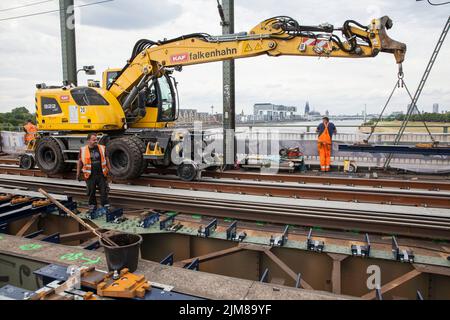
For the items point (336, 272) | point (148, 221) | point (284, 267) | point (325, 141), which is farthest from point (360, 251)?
point (325, 141)

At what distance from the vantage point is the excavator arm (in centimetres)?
686

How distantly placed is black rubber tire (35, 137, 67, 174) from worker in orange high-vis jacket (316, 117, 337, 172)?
26.7ft

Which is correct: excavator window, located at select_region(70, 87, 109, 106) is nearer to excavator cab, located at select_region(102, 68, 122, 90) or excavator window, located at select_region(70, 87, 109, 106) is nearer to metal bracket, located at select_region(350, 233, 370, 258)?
excavator cab, located at select_region(102, 68, 122, 90)

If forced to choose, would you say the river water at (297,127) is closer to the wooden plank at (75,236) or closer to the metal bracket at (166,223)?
the metal bracket at (166,223)

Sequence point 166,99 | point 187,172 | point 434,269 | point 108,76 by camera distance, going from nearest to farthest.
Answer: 1. point 434,269
2. point 187,172
3. point 108,76
4. point 166,99

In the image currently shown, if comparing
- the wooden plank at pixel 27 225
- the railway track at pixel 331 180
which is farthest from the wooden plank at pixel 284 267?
the railway track at pixel 331 180

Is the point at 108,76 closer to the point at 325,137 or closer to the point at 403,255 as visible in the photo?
the point at 325,137

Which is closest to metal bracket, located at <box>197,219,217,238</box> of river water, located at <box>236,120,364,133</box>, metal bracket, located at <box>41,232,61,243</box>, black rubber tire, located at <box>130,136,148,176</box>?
metal bracket, located at <box>41,232,61,243</box>

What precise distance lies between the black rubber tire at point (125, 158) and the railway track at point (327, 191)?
48cm

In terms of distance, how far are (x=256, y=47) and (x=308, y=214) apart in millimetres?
4195

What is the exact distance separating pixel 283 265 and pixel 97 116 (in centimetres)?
698

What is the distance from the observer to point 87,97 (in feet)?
31.0

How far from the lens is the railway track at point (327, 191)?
21.9ft
